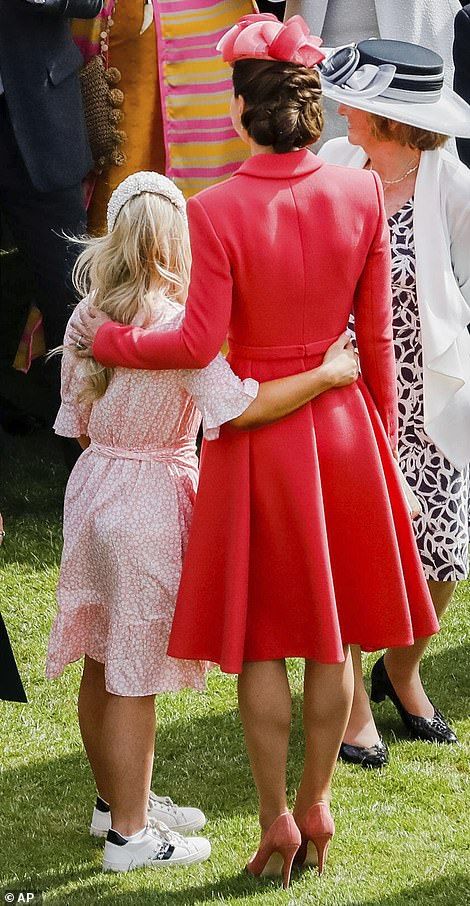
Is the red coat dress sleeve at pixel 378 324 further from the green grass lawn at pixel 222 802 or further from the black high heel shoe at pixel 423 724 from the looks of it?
the black high heel shoe at pixel 423 724

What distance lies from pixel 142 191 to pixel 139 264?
146 mm

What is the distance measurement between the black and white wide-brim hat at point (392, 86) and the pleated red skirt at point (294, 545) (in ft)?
2.56

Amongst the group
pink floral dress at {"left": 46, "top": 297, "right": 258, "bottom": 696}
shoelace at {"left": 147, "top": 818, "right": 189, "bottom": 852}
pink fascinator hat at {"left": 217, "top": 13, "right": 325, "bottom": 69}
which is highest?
pink fascinator hat at {"left": 217, "top": 13, "right": 325, "bottom": 69}

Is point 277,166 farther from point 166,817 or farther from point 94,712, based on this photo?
point 166,817

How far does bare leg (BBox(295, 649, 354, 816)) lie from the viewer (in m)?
2.68

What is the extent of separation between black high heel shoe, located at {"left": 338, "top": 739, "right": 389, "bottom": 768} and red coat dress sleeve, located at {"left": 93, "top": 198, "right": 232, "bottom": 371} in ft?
4.15

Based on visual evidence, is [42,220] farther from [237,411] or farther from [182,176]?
[237,411]

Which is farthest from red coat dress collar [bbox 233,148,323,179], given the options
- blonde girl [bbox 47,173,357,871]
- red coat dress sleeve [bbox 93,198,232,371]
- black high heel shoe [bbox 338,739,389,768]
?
black high heel shoe [bbox 338,739,389,768]

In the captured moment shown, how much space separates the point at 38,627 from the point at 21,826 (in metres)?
1.20

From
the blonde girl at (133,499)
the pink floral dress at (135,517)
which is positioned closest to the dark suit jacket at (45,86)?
the blonde girl at (133,499)

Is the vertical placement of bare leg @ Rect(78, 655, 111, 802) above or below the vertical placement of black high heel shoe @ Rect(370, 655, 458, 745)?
above

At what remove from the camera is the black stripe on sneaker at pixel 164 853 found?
2824 mm

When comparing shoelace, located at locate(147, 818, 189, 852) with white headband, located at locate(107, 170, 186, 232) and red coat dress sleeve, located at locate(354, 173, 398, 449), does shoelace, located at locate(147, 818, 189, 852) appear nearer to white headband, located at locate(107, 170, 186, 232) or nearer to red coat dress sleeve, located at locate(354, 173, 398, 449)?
red coat dress sleeve, located at locate(354, 173, 398, 449)

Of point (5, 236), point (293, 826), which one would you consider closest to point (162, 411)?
point (293, 826)
